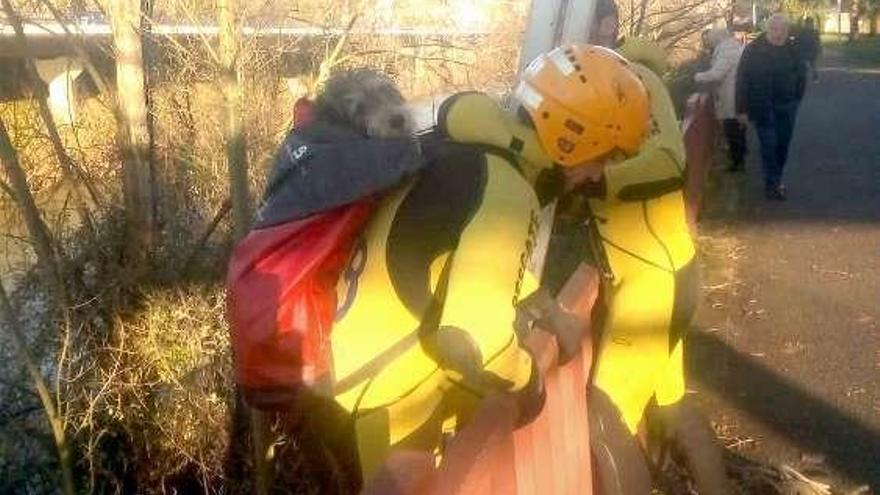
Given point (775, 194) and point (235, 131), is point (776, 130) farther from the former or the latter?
point (235, 131)

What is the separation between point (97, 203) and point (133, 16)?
1.05 m

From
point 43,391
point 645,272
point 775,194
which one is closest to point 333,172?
point 645,272

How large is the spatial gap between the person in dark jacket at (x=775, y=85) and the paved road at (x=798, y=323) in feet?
2.27

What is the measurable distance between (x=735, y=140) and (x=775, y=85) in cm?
182

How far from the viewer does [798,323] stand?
8.27m

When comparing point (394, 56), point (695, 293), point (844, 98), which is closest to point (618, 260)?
point (695, 293)

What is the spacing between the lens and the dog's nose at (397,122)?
11.0ft

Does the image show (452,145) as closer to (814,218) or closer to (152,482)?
(152,482)

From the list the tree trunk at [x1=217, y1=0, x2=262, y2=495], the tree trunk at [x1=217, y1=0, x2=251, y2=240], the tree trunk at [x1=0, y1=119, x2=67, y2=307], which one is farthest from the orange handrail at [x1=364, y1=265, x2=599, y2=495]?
the tree trunk at [x1=0, y1=119, x2=67, y2=307]

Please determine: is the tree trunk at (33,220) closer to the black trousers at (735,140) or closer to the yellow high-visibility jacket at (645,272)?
the yellow high-visibility jacket at (645,272)

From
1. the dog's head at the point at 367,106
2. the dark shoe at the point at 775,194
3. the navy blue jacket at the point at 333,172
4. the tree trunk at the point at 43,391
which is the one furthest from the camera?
the dark shoe at the point at 775,194

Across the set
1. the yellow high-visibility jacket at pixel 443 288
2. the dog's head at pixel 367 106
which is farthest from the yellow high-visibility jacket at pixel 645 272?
the dog's head at pixel 367 106

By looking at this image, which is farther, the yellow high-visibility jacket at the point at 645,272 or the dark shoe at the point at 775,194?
the dark shoe at the point at 775,194

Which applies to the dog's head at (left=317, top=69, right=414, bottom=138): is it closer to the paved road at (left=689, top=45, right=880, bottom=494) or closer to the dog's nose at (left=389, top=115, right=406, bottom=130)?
the dog's nose at (left=389, top=115, right=406, bottom=130)
